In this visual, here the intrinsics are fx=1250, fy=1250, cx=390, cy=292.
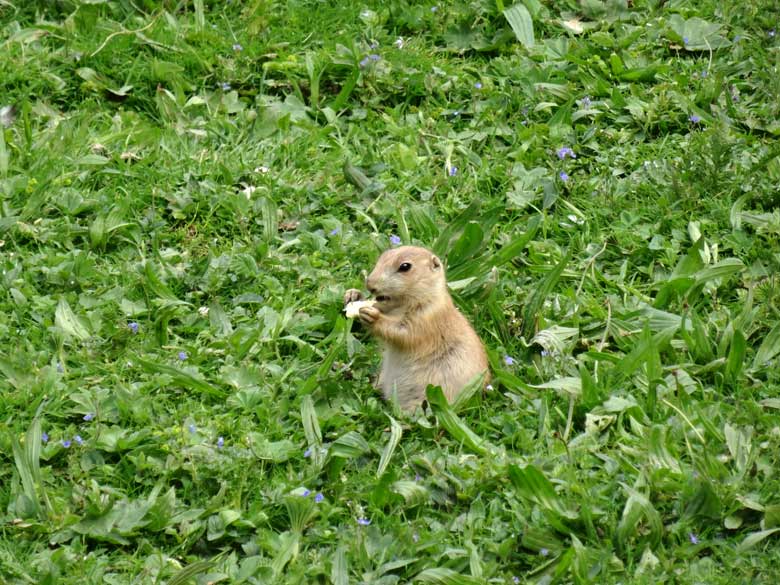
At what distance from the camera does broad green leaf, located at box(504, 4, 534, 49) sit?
A: 766cm

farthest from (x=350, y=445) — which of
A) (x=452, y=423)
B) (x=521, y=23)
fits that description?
(x=521, y=23)

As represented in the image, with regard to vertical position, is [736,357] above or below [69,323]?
below

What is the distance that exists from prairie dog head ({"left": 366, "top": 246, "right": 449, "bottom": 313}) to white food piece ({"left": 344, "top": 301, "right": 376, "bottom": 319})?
63 millimetres

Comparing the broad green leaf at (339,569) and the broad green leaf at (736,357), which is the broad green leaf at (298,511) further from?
the broad green leaf at (736,357)

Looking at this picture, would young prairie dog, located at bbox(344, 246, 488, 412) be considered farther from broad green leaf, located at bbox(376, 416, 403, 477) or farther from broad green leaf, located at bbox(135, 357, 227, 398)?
broad green leaf, located at bbox(135, 357, 227, 398)

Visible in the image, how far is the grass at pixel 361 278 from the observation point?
4684 mm

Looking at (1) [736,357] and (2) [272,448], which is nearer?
(2) [272,448]

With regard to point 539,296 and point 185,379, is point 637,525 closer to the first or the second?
point 539,296

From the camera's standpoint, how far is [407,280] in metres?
5.43

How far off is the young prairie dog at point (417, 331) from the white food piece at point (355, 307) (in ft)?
0.18

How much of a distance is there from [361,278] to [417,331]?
79 centimetres

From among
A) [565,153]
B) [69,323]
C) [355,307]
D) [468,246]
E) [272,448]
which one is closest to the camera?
[272,448]

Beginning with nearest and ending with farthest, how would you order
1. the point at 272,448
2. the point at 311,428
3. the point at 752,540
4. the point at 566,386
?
the point at 752,540, the point at 272,448, the point at 311,428, the point at 566,386

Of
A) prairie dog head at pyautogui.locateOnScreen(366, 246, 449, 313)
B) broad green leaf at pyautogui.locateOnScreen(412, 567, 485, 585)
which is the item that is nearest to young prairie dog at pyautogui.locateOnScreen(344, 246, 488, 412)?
prairie dog head at pyautogui.locateOnScreen(366, 246, 449, 313)
